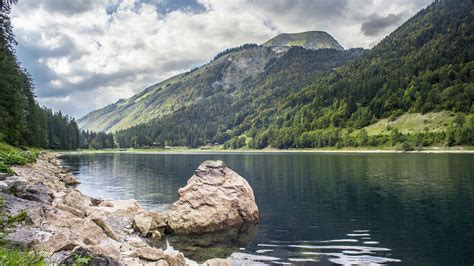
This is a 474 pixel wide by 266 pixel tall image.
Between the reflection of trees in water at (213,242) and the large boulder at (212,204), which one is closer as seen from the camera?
the reflection of trees in water at (213,242)

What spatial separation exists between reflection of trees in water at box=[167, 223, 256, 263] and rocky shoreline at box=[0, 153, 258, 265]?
1257mm

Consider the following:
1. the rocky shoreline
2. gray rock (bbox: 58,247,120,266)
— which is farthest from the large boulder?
gray rock (bbox: 58,247,120,266)

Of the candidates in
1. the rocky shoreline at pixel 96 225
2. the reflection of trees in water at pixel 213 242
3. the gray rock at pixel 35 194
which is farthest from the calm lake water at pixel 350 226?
the gray rock at pixel 35 194

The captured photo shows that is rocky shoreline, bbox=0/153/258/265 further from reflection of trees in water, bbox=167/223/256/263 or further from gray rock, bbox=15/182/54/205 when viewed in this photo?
reflection of trees in water, bbox=167/223/256/263

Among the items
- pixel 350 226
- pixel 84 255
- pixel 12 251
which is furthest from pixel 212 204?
pixel 12 251

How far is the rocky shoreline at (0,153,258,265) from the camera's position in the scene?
14578 mm

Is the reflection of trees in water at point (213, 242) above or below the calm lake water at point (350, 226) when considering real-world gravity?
below

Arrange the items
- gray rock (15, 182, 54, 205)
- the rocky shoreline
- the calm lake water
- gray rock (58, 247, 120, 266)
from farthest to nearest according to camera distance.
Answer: the calm lake water, gray rock (15, 182, 54, 205), the rocky shoreline, gray rock (58, 247, 120, 266)

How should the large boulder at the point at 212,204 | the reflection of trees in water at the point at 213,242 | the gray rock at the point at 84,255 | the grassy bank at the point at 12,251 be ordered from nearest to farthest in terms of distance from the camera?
1. the grassy bank at the point at 12,251
2. the gray rock at the point at 84,255
3. the reflection of trees in water at the point at 213,242
4. the large boulder at the point at 212,204

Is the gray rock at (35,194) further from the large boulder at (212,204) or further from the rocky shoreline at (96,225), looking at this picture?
the large boulder at (212,204)

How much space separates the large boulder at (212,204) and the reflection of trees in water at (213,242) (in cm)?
110

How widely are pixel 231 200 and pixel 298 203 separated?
1315 cm

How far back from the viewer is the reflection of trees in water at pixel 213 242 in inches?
1056

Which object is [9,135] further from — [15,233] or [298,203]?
[15,233]
